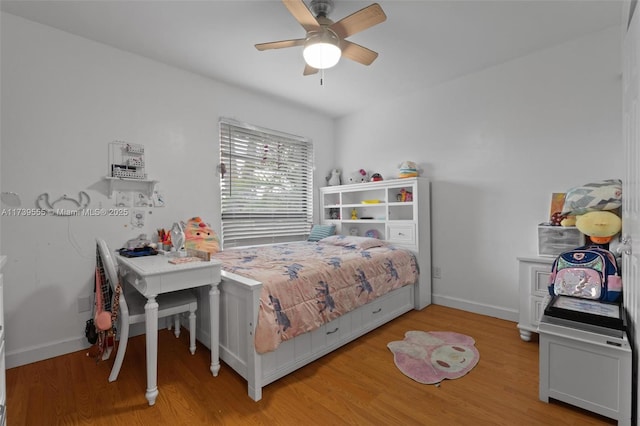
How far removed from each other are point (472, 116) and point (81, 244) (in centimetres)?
385

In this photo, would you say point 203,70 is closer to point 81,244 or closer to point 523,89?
point 81,244

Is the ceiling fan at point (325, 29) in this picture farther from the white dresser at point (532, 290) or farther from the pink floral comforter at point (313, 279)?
the white dresser at point (532, 290)

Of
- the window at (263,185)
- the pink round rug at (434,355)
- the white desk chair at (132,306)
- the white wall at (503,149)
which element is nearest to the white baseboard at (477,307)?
the white wall at (503,149)

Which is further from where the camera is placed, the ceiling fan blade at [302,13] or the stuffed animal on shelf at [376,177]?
the stuffed animal on shelf at [376,177]

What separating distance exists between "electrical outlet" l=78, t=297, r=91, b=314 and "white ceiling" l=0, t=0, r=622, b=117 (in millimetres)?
2131

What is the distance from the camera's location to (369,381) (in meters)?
1.89

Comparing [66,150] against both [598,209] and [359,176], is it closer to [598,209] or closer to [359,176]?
[359,176]

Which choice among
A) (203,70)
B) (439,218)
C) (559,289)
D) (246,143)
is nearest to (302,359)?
(559,289)

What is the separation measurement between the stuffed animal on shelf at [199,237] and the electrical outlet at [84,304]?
0.85 metres

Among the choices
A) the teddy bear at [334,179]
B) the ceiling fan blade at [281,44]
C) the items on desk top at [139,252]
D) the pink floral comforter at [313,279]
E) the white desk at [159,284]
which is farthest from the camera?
the teddy bear at [334,179]

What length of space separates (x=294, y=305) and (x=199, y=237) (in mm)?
1294

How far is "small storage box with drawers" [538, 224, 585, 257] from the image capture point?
2.35 m

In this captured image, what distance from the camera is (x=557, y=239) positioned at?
2.43 m

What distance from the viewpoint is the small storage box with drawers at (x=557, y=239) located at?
7.70ft
